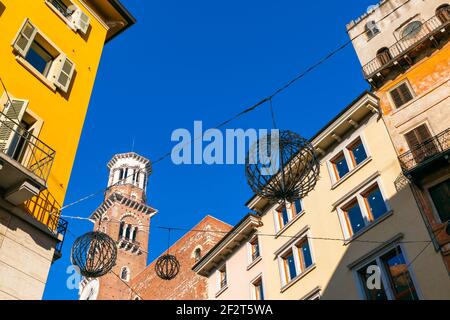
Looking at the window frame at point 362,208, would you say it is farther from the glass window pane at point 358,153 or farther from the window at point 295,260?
→ the window at point 295,260

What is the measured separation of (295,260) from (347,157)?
5172mm

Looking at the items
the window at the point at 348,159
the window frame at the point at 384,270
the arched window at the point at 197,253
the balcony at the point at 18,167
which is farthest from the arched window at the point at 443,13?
the arched window at the point at 197,253

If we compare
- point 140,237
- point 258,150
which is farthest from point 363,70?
point 140,237

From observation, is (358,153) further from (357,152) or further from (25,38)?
(25,38)

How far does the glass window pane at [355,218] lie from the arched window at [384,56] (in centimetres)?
745

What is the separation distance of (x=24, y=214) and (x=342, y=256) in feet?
40.5

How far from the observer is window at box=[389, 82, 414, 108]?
1962cm

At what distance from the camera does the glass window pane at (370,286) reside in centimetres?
1608

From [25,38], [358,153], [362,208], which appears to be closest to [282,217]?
[358,153]

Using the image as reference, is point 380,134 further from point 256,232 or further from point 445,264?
point 256,232

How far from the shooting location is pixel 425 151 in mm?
17156

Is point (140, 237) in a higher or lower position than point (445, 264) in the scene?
higher

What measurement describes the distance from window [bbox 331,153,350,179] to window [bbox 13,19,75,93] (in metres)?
12.2
